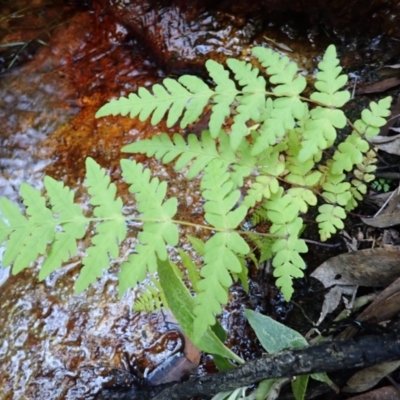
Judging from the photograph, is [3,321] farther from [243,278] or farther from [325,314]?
[325,314]

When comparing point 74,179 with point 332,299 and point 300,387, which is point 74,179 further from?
point 300,387

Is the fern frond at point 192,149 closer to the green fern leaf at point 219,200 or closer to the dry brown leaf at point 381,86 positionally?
the green fern leaf at point 219,200

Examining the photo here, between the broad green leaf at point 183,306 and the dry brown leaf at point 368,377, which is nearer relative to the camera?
the dry brown leaf at point 368,377

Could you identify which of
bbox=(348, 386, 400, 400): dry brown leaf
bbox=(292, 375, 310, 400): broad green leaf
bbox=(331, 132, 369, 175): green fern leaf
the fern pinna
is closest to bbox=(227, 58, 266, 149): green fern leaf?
the fern pinna

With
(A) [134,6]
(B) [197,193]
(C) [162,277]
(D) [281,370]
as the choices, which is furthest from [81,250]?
(A) [134,6]

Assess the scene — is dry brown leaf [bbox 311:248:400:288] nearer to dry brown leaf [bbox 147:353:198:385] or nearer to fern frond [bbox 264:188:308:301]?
fern frond [bbox 264:188:308:301]

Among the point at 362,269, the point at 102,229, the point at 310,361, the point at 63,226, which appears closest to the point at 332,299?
the point at 362,269

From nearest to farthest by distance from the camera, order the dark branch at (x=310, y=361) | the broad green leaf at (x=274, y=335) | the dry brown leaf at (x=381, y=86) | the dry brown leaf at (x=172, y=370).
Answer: the dark branch at (x=310, y=361) < the broad green leaf at (x=274, y=335) < the dry brown leaf at (x=172, y=370) < the dry brown leaf at (x=381, y=86)

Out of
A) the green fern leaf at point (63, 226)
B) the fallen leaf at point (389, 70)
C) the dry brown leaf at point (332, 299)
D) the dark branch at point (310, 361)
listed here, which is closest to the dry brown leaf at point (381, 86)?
the fallen leaf at point (389, 70)

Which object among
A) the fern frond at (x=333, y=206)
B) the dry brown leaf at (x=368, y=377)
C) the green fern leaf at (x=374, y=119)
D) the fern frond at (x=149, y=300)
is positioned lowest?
the dry brown leaf at (x=368, y=377)
